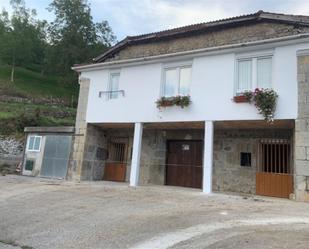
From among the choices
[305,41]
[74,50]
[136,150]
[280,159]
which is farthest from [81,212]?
→ [74,50]

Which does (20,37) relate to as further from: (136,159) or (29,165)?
(136,159)

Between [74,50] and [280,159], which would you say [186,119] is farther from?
[74,50]

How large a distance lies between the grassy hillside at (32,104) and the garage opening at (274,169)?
1626 cm

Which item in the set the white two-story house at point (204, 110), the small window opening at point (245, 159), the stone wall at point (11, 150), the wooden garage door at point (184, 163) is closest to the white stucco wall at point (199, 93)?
the white two-story house at point (204, 110)

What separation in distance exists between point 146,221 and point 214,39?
8.80 m

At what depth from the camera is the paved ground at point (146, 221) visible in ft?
19.1

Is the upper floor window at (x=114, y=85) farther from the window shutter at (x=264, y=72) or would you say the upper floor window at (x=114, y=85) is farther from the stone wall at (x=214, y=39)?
the window shutter at (x=264, y=72)

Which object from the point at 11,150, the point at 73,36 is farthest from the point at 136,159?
the point at 73,36

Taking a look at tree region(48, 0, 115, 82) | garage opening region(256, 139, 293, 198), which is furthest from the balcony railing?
tree region(48, 0, 115, 82)

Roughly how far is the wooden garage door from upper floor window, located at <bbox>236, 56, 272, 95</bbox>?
3682 millimetres

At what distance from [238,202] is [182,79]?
536cm

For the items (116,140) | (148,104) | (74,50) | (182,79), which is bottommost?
(116,140)

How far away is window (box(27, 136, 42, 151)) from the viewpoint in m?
16.5

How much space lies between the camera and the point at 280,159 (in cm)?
1248
